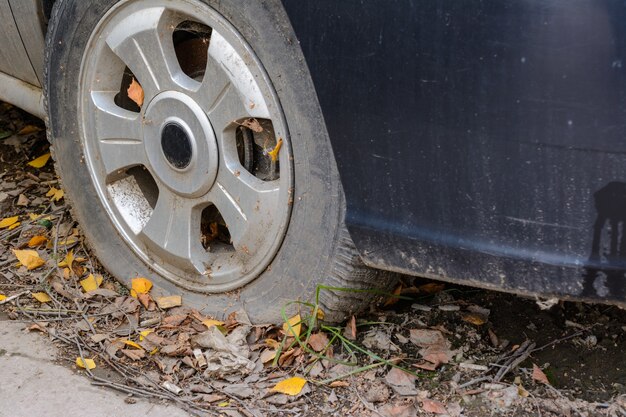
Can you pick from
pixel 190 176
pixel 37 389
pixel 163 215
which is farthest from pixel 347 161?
pixel 37 389

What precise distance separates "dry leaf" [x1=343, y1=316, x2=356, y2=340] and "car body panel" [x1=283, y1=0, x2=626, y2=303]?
0.44m

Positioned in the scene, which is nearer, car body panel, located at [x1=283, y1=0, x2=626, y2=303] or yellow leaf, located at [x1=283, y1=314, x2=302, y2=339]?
car body panel, located at [x1=283, y1=0, x2=626, y2=303]

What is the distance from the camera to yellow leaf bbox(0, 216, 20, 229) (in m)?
3.40

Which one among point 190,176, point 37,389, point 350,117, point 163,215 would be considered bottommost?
point 37,389

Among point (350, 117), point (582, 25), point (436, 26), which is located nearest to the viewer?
point (582, 25)

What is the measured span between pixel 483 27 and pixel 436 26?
0.35ft

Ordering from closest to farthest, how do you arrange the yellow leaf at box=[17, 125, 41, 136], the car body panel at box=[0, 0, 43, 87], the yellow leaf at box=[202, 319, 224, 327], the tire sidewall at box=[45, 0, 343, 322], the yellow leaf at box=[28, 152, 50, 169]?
1. the tire sidewall at box=[45, 0, 343, 322]
2. the yellow leaf at box=[202, 319, 224, 327]
3. the car body panel at box=[0, 0, 43, 87]
4. the yellow leaf at box=[28, 152, 50, 169]
5. the yellow leaf at box=[17, 125, 41, 136]

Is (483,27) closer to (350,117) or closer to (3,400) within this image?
(350,117)

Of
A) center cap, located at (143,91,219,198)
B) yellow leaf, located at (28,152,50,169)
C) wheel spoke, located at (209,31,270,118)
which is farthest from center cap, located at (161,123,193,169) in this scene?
yellow leaf, located at (28,152,50,169)

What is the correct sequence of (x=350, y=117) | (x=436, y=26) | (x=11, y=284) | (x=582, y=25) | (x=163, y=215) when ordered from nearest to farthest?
(x=582, y=25) → (x=436, y=26) → (x=350, y=117) → (x=163, y=215) → (x=11, y=284)

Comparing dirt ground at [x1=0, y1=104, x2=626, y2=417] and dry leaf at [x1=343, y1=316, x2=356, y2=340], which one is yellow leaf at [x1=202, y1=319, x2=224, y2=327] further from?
dry leaf at [x1=343, y1=316, x2=356, y2=340]

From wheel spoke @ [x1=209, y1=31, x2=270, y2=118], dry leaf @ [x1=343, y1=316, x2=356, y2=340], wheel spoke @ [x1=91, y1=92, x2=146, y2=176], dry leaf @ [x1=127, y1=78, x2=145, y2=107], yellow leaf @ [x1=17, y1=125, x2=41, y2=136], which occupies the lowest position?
dry leaf @ [x1=343, y1=316, x2=356, y2=340]

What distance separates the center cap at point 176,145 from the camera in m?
2.50

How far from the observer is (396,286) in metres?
2.72
